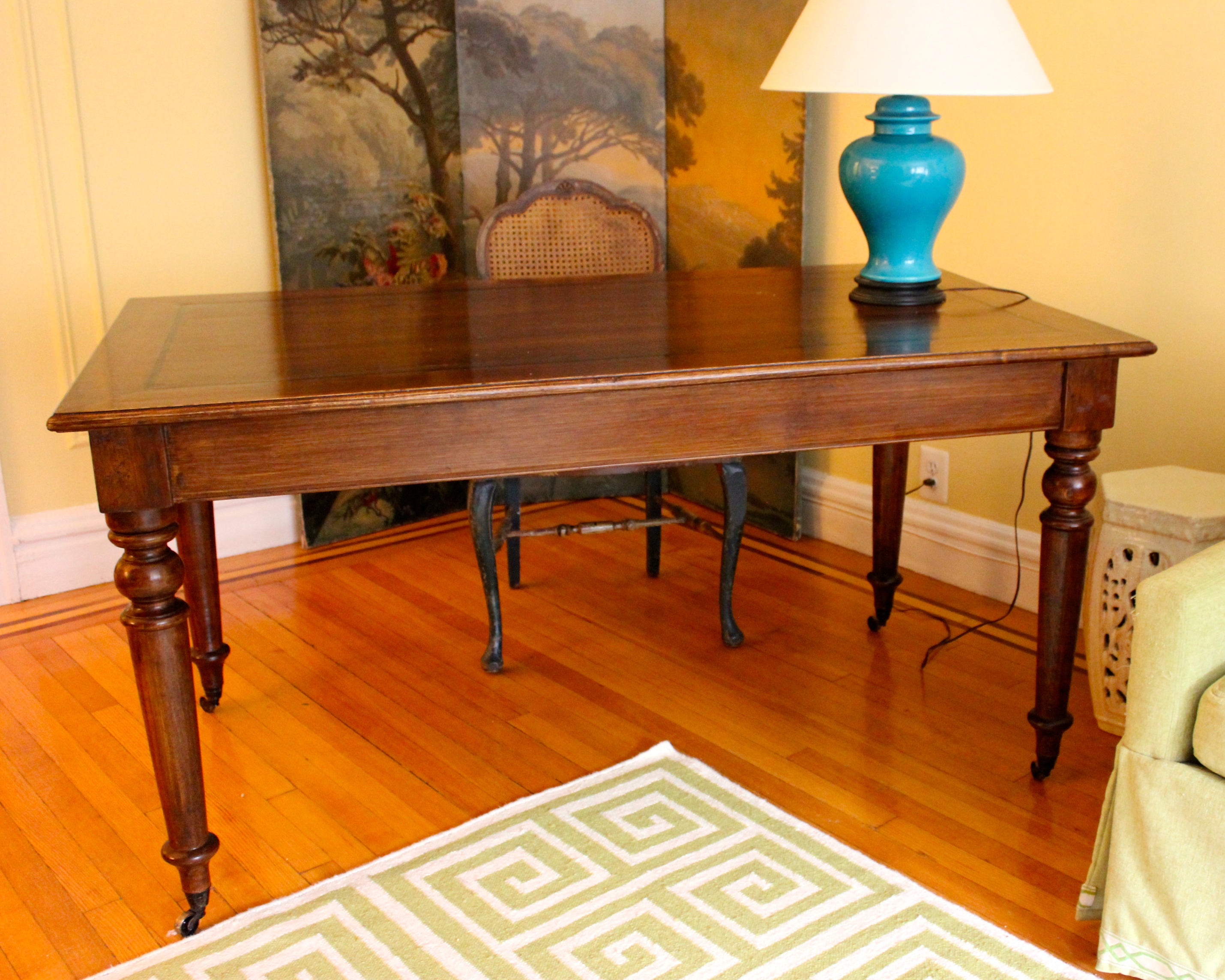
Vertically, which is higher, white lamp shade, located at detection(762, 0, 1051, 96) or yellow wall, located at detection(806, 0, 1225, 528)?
white lamp shade, located at detection(762, 0, 1051, 96)

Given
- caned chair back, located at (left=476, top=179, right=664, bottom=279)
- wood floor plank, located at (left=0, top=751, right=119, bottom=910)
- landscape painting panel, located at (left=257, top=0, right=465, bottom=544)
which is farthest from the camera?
landscape painting panel, located at (left=257, top=0, right=465, bottom=544)

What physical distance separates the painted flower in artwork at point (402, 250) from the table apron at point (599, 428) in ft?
5.38

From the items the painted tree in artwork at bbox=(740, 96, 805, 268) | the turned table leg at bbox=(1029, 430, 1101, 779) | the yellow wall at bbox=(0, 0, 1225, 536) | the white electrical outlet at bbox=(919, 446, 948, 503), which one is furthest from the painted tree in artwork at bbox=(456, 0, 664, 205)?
the turned table leg at bbox=(1029, 430, 1101, 779)

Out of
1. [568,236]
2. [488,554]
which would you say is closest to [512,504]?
[488,554]

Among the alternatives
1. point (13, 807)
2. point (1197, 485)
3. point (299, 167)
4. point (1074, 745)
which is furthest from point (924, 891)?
point (299, 167)

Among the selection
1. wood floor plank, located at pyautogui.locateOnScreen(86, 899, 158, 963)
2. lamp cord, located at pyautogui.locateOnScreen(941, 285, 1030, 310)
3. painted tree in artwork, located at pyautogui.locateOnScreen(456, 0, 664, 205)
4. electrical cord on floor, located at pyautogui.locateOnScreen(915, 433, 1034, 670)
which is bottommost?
wood floor plank, located at pyautogui.locateOnScreen(86, 899, 158, 963)

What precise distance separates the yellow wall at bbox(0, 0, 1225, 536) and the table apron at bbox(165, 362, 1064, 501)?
2.56ft

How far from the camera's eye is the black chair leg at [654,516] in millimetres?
2812

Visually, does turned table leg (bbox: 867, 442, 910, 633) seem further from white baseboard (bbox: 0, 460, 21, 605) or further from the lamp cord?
white baseboard (bbox: 0, 460, 21, 605)

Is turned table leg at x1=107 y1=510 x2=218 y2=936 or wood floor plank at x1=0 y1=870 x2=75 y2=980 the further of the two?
wood floor plank at x1=0 y1=870 x2=75 y2=980

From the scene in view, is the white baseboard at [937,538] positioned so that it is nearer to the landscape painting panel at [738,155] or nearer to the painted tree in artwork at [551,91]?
the landscape painting panel at [738,155]

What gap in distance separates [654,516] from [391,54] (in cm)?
140

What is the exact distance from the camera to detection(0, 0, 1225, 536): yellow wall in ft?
7.89

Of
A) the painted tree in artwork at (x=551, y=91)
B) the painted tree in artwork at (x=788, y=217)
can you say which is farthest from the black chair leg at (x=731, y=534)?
the painted tree in artwork at (x=551, y=91)
